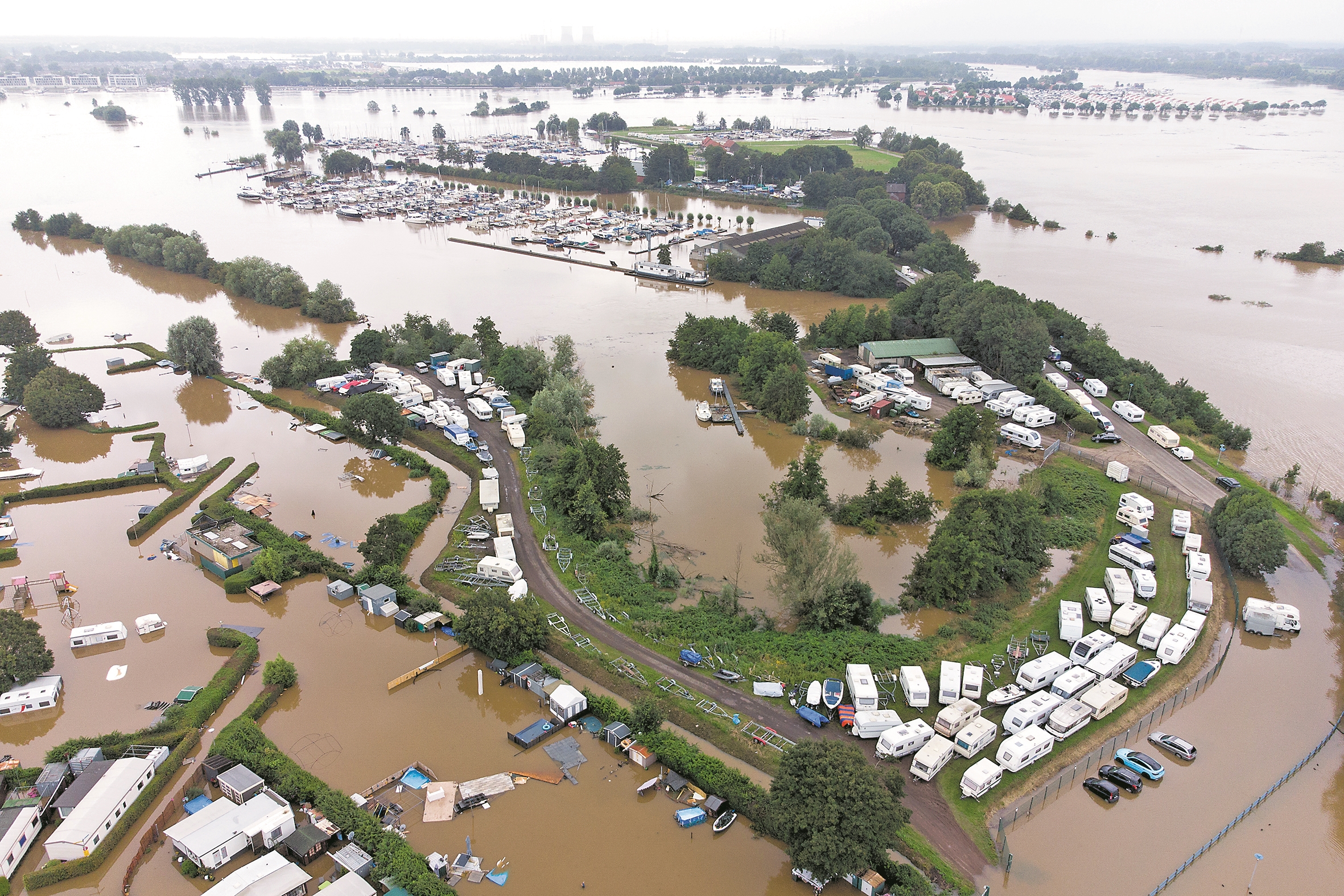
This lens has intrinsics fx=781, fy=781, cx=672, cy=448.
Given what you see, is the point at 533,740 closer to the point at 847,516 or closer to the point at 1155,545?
the point at 847,516

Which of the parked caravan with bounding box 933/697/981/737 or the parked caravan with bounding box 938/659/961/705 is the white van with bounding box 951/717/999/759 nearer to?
the parked caravan with bounding box 933/697/981/737

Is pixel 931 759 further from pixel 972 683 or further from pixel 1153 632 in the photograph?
pixel 1153 632

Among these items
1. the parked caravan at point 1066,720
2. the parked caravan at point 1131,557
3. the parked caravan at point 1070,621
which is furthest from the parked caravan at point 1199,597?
the parked caravan at point 1066,720

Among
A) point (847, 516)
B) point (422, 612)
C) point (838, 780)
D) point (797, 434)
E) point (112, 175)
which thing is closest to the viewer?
point (838, 780)

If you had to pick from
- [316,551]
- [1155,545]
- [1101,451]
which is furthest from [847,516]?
Answer: [316,551]

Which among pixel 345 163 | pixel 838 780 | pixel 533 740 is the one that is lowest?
pixel 533 740

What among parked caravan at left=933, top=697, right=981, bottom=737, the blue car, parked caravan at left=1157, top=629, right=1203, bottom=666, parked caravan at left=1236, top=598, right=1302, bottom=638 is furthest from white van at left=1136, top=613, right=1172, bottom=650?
parked caravan at left=933, top=697, right=981, bottom=737
